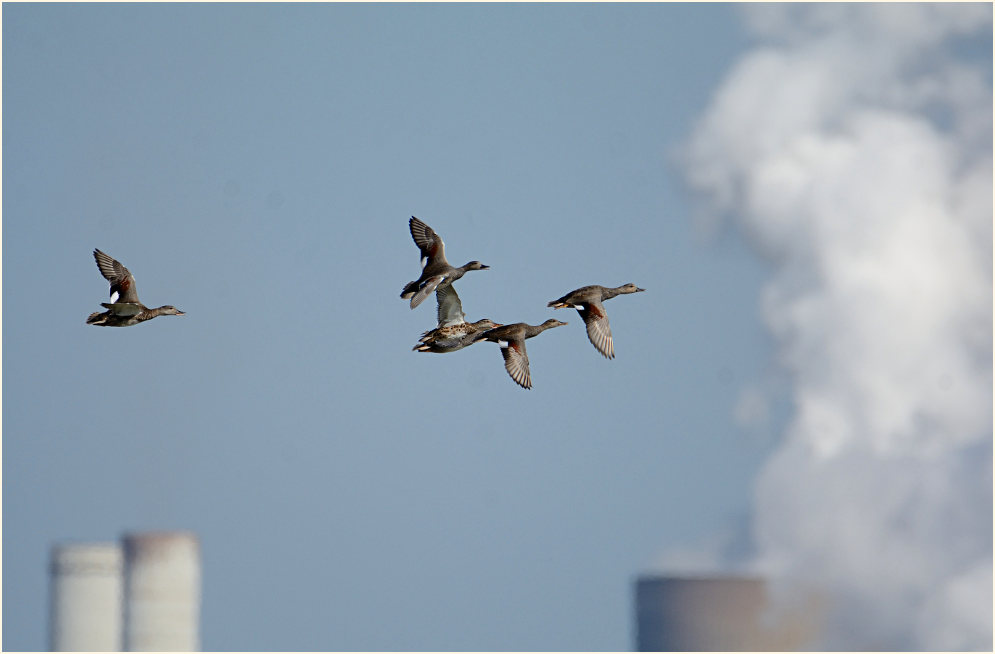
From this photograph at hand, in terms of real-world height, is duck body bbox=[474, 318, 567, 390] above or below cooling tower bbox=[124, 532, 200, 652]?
above

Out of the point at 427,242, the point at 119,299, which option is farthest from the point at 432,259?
the point at 119,299

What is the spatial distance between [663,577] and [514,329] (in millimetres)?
89584

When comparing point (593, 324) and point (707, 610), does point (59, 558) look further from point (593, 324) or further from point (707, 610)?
point (593, 324)

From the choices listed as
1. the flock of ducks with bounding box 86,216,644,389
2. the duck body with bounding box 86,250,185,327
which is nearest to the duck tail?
the flock of ducks with bounding box 86,216,644,389

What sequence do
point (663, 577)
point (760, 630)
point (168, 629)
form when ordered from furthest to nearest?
point (168, 629), point (760, 630), point (663, 577)

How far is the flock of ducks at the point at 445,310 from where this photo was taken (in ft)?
208

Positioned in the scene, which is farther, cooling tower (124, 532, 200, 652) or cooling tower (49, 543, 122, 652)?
cooling tower (49, 543, 122, 652)

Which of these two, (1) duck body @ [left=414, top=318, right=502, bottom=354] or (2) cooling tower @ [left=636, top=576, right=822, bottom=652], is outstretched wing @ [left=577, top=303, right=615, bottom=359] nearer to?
(1) duck body @ [left=414, top=318, right=502, bottom=354]

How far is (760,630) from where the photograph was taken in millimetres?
162250

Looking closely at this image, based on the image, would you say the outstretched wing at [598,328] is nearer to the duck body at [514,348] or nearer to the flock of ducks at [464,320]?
the flock of ducks at [464,320]

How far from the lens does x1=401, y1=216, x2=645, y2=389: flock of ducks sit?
63.9 metres

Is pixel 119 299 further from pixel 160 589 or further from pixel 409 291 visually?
pixel 160 589

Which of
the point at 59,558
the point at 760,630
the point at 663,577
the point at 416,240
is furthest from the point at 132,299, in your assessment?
the point at 59,558

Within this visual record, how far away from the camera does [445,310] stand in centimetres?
6800
